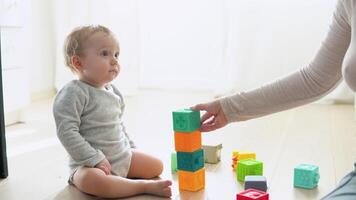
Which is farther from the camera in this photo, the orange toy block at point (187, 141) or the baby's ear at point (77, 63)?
the baby's ear at point (77, 63)

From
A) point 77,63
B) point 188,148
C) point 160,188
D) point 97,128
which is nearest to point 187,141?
point 188,148

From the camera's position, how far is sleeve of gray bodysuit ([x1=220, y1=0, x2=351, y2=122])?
0.88m

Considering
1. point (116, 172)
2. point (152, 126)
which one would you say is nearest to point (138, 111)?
point (152, 126)

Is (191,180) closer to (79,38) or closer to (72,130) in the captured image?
(72,130)

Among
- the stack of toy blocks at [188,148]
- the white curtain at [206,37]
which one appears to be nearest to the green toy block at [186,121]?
the stack of toy blocks at [188,148]

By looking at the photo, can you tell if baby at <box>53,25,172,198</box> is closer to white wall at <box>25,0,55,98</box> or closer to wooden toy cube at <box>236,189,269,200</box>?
wooden toy cube at <box>236,189,269,200</box>

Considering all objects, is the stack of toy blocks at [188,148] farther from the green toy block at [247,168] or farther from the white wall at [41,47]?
the white wall at [41,47]

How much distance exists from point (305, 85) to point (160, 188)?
40 centimetres

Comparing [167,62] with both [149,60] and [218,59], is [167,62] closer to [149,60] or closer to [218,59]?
[149,60]

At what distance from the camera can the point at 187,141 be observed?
1045mm

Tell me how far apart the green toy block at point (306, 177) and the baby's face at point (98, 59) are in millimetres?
529

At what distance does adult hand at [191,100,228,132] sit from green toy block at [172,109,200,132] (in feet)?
0.06

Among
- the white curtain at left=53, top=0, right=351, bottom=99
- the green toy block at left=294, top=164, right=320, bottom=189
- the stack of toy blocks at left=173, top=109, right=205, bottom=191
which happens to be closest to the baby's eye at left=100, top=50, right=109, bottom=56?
the stack of toy blocks at left=173, top=109, right=205, bottom=191

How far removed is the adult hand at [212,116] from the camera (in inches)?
40.6
